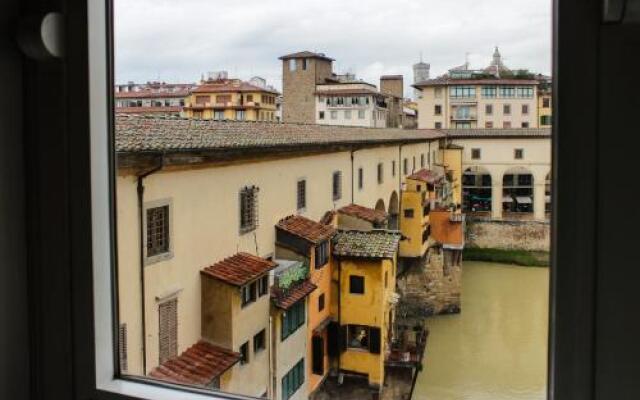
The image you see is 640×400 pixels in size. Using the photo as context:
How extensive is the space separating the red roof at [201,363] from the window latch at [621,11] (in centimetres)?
243

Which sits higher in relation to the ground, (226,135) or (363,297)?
(226,135)

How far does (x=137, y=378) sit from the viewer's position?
1.77 ft

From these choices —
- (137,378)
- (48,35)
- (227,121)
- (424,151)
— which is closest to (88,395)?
(137,378)

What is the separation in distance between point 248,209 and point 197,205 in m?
0.62

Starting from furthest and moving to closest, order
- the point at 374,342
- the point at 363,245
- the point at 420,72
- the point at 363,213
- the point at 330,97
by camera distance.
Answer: the point at 363,213 < the point at 363,245 < the point at 374,342 < the point at 330,97 < the point at 420,72

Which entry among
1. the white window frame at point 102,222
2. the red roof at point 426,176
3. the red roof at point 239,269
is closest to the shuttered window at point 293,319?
the red roof at point 239,269

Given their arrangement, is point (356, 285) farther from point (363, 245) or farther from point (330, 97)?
point (330, 97)

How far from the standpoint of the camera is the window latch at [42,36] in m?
0.51

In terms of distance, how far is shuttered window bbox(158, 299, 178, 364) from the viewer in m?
2.83

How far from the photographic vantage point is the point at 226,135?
3.50m

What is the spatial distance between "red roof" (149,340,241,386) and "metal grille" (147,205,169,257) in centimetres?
50

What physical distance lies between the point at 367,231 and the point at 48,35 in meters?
4.55

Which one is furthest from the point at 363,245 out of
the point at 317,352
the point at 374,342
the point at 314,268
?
the point at 317,352

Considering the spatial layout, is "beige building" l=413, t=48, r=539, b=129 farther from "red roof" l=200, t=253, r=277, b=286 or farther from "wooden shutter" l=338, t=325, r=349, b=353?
"wooden shutter" l=338, t=325, r=349, b=353
